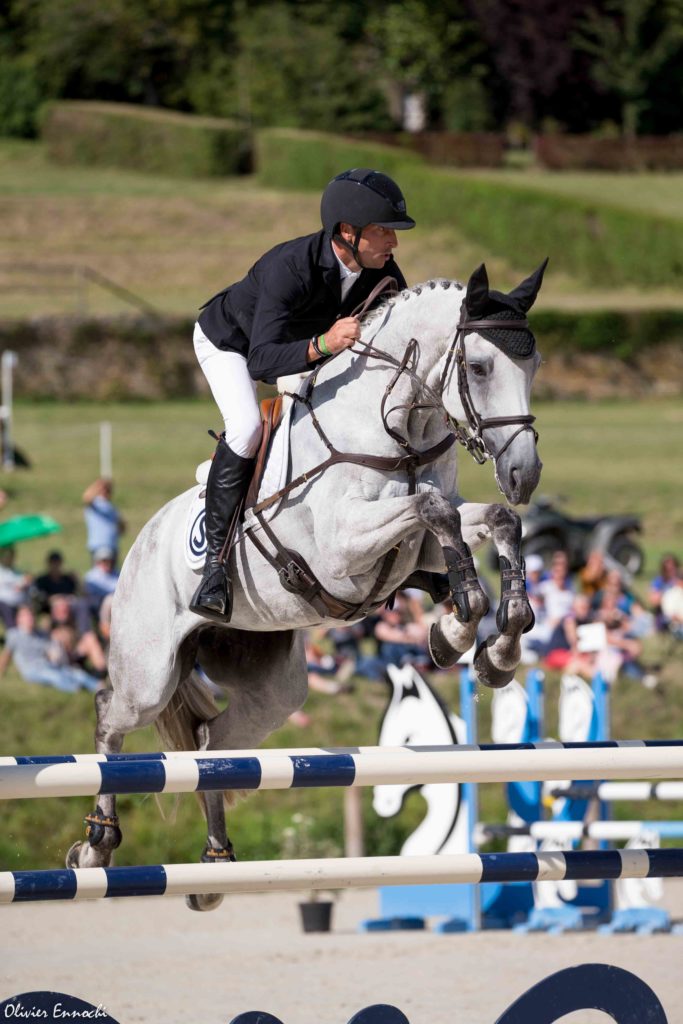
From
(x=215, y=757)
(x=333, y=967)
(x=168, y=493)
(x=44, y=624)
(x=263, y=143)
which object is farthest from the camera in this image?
(x=263, y=143)

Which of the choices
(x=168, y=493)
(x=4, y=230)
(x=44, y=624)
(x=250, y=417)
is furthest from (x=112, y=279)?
(x=250, y=417)

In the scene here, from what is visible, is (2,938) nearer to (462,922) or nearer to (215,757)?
(462,922)

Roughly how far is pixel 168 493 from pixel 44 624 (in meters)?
8.56

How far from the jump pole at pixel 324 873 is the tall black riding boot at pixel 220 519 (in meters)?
1.16

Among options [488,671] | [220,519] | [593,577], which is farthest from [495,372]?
[593,577]

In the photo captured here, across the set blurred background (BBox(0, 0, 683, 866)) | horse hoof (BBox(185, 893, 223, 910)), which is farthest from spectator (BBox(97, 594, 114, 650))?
horse hoof (BBox(185, 893, 223, 910))

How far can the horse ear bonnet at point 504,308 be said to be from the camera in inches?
193

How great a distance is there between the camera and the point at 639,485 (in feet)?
74.0

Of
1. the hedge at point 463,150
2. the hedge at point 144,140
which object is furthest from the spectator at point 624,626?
the hedge at point 144,140

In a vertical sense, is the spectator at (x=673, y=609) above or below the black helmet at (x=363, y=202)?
below

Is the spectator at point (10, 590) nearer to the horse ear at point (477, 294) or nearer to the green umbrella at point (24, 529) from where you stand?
the green umbrella at point (24, 529)

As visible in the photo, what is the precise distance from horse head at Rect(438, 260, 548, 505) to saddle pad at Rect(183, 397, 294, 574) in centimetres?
71

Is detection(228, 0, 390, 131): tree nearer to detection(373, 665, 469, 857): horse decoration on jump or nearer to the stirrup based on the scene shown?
detection(373, 665, 469, 857): horse decoration on jump

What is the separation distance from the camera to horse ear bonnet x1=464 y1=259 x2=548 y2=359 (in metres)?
4.91
